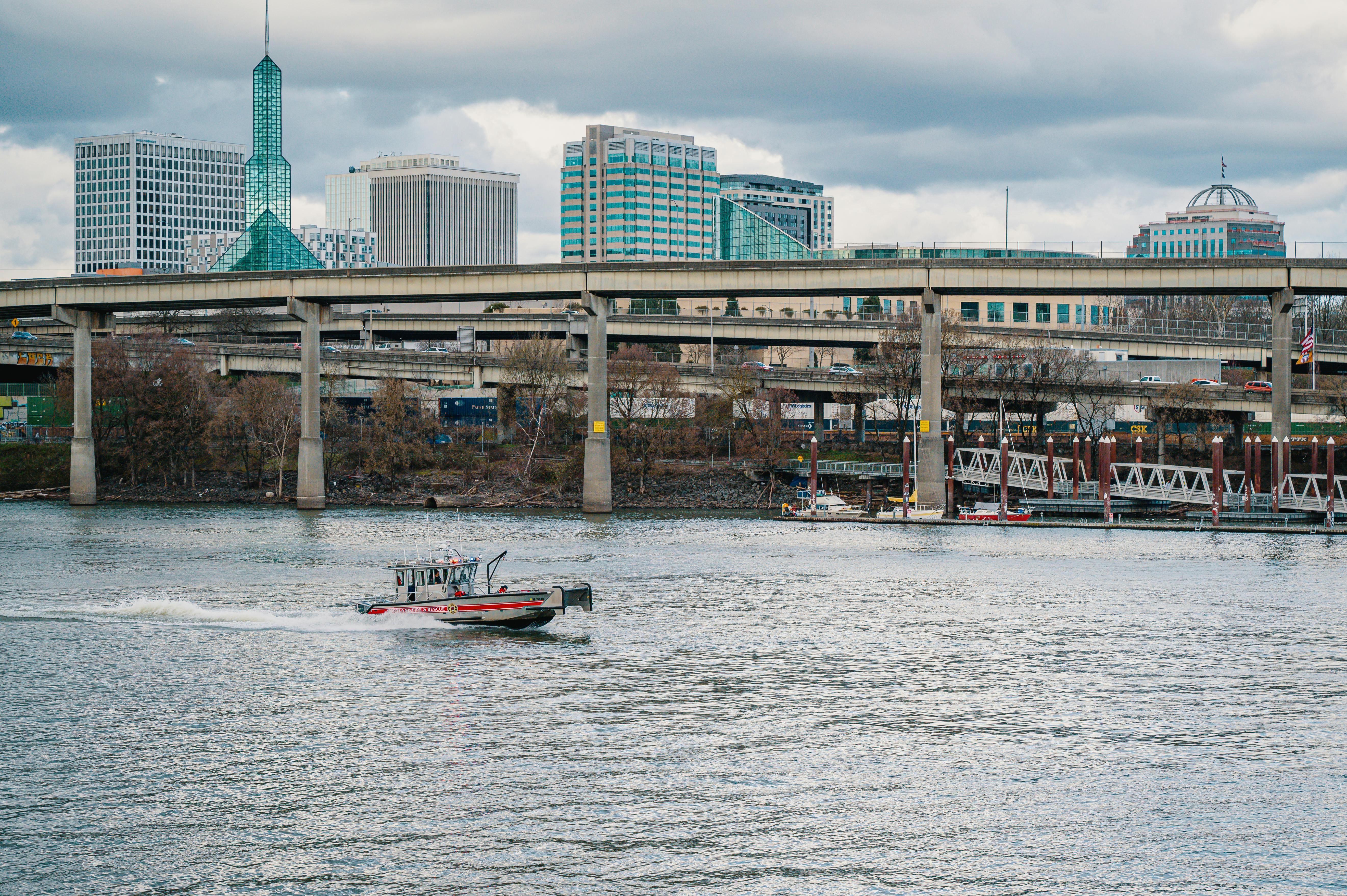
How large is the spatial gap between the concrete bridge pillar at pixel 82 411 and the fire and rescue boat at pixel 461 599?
268ft

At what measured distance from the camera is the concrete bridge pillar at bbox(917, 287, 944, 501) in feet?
354

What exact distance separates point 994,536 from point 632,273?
3988 centimetres

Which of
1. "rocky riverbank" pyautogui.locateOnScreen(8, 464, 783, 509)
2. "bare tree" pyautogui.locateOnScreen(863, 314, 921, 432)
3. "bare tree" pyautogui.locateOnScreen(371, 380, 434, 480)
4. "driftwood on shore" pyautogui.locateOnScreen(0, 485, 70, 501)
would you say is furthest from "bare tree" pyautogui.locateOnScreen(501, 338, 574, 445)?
"driftwood on shore" pyautogui.locateOnScreen(0, 485, 70, 501)

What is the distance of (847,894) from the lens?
2669 cm

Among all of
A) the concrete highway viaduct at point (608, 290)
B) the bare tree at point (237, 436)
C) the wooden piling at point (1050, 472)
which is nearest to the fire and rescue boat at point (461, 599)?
Answer: the concrete highway viaduct at point (608, 290)

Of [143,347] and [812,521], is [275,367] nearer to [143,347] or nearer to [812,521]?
[143,347]

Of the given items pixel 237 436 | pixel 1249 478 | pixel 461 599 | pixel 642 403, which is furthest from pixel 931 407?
pixel 237 436

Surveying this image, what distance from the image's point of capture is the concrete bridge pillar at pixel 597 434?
381 ft

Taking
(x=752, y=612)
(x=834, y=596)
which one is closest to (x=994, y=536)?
(x=834, y=596)

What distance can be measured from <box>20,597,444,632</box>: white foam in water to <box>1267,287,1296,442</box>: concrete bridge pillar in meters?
74.8

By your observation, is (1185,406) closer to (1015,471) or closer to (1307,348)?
(1015,471)

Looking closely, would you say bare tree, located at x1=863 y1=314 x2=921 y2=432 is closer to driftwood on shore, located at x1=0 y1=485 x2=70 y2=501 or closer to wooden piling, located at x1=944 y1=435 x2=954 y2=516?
wooden piling, located at x1=944 y1=435 x2=954 y2=516

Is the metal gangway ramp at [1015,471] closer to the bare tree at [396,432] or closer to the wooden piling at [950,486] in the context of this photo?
the wooden piling at [950,486]

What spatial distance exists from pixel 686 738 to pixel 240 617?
26412 mm
